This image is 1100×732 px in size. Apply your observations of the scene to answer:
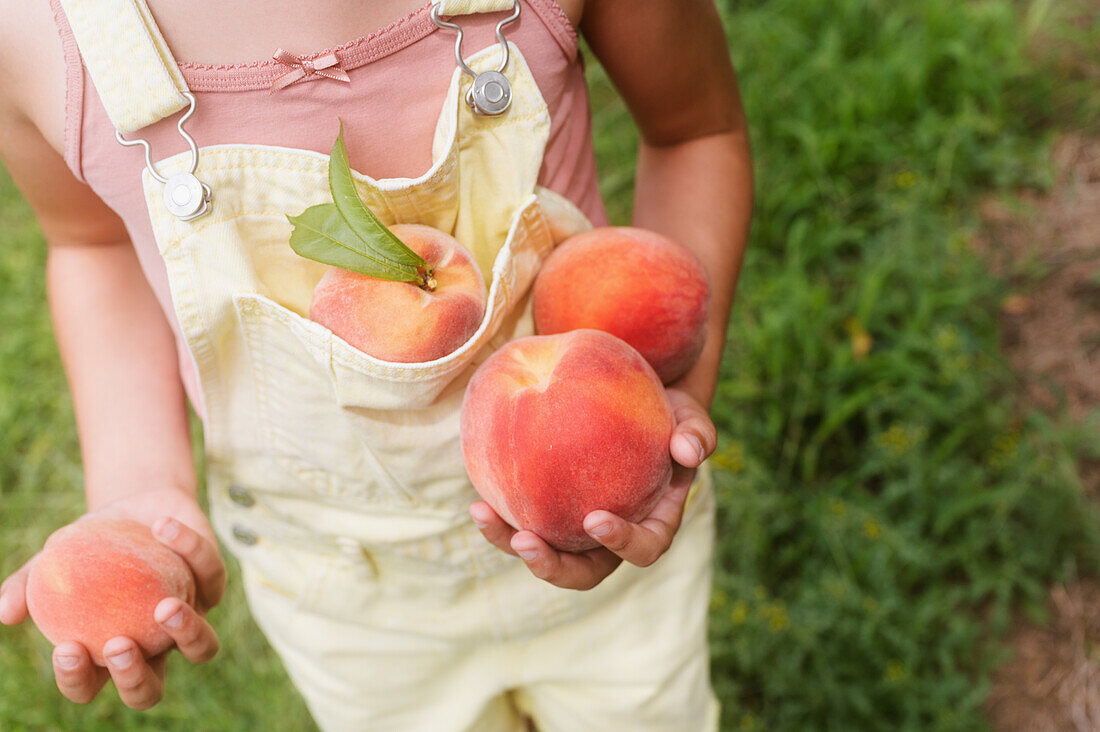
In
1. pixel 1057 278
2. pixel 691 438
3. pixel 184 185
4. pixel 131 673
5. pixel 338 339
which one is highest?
pixel 184 185

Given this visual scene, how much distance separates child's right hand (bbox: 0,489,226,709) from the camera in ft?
2.25

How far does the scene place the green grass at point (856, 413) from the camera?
1479 millimetres

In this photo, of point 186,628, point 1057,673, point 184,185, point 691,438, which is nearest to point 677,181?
point 691,438

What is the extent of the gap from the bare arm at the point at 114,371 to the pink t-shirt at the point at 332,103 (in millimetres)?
133

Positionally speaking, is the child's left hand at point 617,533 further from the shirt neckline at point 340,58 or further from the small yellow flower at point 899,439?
the small yellow flower at point 899,439

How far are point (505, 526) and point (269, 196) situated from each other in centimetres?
32

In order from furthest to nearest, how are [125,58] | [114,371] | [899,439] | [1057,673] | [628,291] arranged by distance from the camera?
1. [899,439]
2. [1057,673]
3. [114,371]
4. [628,291]
5. [125,58]

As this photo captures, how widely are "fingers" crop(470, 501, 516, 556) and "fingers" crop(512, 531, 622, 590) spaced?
0.9 inches

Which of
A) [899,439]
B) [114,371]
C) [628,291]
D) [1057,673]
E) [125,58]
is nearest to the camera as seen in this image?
[125,58]

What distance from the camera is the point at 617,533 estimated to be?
0.63 metres

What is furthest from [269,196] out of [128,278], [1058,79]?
[1058,79]

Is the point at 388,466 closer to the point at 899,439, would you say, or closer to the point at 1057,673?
the point at 899,439

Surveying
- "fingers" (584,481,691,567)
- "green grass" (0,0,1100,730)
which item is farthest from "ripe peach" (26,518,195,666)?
"green grass" (0,0,1100,730)

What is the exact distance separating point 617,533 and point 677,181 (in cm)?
49
